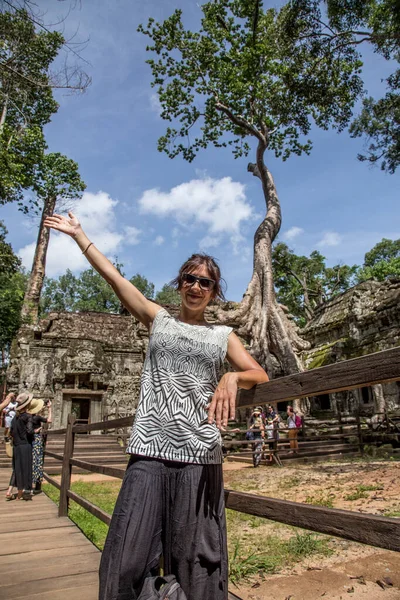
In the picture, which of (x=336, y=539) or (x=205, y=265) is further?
(x=336, y=539)

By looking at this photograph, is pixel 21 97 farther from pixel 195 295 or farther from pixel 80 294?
pixel 80 294

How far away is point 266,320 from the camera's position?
1609cm

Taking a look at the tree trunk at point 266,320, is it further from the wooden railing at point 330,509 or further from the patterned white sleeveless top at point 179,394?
the patterned white sleeveless top at point 179,394

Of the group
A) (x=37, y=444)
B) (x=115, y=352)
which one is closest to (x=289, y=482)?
(x=37, y=444)

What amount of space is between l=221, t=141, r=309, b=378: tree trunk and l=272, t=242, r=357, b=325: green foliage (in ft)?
56.8

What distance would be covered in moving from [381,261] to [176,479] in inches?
1478

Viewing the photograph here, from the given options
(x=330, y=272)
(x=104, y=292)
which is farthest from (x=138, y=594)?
(x=104, y=292)

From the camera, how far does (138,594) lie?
4.69 feet

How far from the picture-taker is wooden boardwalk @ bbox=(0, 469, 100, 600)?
2.54 m

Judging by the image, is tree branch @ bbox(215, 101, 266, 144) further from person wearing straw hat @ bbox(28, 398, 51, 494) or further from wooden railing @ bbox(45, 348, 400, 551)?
wooden railing @ bbox(45, 348, 400, 551)

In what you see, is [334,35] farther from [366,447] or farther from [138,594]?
[138,594]

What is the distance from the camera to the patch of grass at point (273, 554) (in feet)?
13.3

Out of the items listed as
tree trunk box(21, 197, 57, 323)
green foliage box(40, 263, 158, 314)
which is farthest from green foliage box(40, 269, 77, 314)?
tree trunk box(21, 197, 57, 323)

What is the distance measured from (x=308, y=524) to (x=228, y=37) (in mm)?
21201
